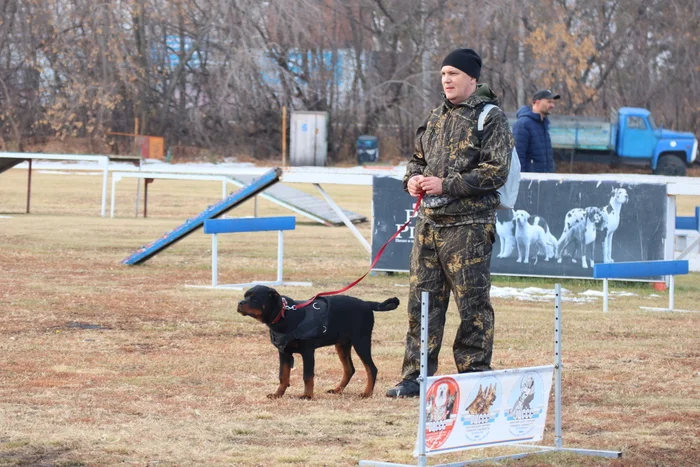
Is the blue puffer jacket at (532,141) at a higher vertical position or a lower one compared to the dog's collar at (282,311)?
higher

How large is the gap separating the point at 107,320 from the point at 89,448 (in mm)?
4668

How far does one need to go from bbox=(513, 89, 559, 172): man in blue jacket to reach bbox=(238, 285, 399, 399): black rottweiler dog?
6.02m

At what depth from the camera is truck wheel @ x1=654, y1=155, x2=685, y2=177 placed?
40.1 metres

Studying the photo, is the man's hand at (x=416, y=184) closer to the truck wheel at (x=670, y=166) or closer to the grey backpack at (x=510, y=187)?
the grey backpack at (x=510, y=187)

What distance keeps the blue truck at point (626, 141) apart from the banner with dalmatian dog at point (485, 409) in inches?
1418

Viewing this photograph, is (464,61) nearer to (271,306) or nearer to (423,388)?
(271,306)

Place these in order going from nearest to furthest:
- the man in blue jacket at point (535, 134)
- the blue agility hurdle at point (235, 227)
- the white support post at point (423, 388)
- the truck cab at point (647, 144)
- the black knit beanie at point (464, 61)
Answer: the white support post at point (423, 388), the black knit beanie at point (464, 61), the blue agility hurdle at point (235, 227), the man in blue jacket at point (535, 134), the truck cab at point (647, 144)

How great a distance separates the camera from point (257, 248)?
17016mm

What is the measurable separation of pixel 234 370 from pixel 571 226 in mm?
6792

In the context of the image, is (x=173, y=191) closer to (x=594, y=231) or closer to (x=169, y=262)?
(x=169, y=262)

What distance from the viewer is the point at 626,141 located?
134 ft

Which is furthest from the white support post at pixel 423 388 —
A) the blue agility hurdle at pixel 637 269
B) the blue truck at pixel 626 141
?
the blue truck at pixel 626 141

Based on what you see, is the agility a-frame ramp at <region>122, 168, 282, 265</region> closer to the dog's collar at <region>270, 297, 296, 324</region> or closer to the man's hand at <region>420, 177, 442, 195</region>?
the dog's collar at <region>270, 297, 296, 324</region>

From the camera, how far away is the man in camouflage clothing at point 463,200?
19.3ft
